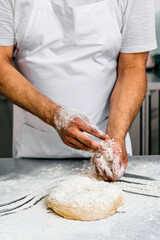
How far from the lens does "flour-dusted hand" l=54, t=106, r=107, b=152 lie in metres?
1.12

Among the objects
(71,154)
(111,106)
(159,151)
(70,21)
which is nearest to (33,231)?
(71,154)

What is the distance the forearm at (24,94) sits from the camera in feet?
4.10

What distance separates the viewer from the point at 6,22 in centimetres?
135

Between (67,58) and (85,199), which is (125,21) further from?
(85,199)

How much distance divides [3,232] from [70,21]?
0.82 meters

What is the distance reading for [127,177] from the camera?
49.0 inches

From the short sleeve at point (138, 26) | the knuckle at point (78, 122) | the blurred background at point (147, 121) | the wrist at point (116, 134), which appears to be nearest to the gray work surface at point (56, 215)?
the wrist at point (116, 134)

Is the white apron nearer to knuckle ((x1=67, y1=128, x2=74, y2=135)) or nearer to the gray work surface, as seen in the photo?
the gray work surface

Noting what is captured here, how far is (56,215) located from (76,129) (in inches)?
11.1

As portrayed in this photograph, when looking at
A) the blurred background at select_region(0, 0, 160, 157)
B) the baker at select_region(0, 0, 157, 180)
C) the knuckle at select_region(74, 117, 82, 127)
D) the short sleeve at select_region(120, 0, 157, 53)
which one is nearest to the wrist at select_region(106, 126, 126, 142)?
the baker at select_region(0, 0, 157, 180)

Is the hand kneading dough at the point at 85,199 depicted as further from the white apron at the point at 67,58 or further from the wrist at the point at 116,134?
the white apron at the point at 67,58

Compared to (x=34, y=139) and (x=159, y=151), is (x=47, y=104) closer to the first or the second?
(x=34, y=139)

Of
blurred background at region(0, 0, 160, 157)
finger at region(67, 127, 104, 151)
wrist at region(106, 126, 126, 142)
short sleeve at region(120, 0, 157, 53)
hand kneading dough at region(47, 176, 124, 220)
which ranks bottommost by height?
blurred background at region(0, 0, 160, 157)

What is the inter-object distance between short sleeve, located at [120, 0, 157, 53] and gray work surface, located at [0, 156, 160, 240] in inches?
17.8
